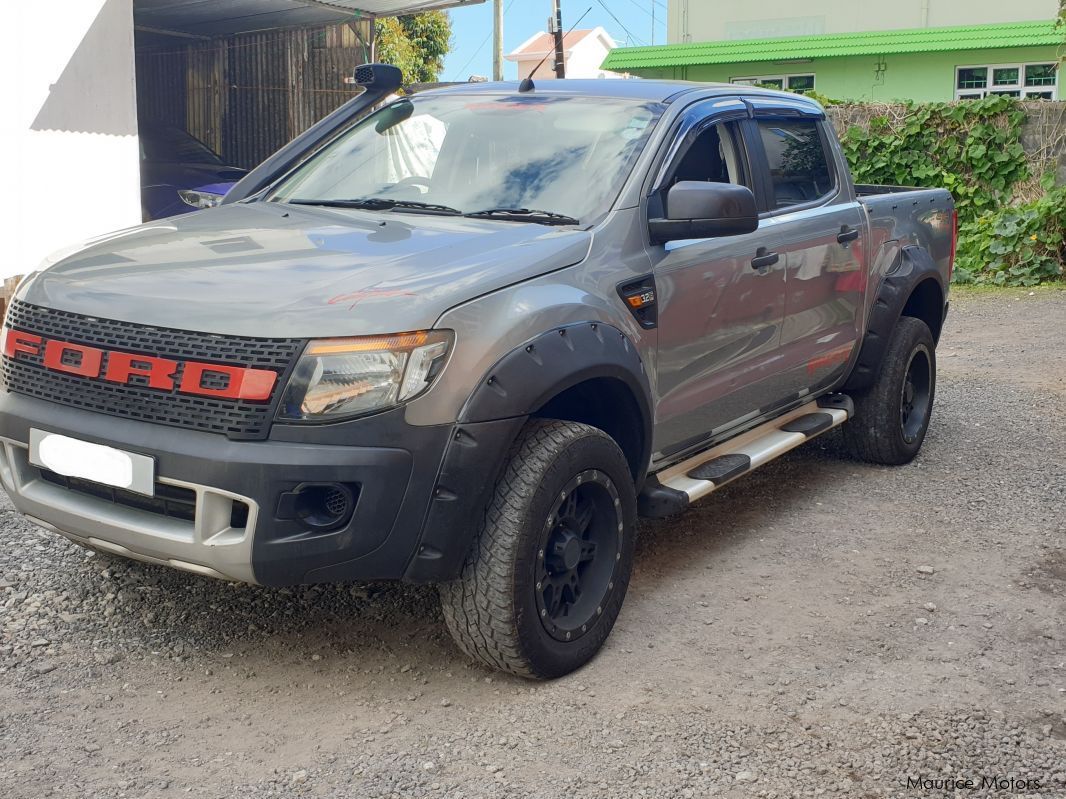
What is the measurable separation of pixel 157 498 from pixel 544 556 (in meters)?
1.09

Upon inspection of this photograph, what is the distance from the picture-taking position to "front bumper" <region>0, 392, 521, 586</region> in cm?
305

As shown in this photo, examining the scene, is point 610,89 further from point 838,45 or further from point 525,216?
point 838,45

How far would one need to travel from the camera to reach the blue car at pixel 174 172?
12.4 metres

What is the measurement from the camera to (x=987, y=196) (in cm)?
1325

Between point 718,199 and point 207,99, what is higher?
point 207,99

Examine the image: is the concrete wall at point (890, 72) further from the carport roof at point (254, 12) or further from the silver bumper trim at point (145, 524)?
the silver bumper trim at point (145, 524)

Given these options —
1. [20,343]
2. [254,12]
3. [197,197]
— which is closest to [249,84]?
[254,12]

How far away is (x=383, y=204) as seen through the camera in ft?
13.9

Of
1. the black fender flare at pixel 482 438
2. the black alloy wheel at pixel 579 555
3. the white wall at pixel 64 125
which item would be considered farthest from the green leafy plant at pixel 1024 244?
the black fender flare at pixel 482 438

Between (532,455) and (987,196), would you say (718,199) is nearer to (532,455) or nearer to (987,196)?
(532,455)

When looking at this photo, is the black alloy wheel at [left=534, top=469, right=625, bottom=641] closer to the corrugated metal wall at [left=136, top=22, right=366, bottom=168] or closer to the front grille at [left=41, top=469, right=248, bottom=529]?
the front grille at [left=41, top=469, right=248, bottom=529]

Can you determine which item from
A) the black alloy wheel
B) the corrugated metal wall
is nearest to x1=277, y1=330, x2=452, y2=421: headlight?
the black alloy wheel

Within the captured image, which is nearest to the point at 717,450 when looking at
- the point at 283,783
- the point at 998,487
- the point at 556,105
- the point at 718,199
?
the point at 718,199

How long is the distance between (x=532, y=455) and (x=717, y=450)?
4.84 feet
